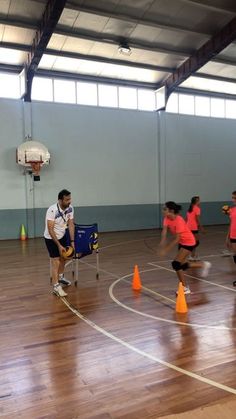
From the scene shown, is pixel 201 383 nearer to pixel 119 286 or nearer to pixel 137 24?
pixel 119 286

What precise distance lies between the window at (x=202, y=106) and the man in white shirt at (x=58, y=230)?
37.4ft

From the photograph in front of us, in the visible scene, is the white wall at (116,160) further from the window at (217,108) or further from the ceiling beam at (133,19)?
the ceiling beam at (133,19)

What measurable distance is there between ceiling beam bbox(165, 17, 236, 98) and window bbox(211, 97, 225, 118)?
8.91 feet

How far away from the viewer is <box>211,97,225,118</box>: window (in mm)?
15805

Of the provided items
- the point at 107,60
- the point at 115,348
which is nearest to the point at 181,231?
the point at 115,348

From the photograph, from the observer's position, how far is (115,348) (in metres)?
3.70

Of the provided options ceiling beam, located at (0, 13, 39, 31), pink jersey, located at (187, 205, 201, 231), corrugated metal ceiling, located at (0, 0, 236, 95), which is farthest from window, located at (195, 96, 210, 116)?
pink jersey, located at (187, 205, 201, 231)

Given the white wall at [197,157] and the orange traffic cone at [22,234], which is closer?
the orange traffic cone at [22,234]

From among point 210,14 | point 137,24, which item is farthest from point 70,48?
point 210,14

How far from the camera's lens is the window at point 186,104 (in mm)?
15112

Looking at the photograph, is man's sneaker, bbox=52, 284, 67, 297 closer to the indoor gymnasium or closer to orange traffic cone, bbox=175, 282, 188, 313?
the indoor gymnasium

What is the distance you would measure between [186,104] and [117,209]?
17.7ft

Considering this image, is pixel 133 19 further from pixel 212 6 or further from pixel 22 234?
pixel 22 234

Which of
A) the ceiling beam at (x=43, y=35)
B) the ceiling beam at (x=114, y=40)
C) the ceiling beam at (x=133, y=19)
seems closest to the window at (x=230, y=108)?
the ceiling beam at (x=114, y=40)
